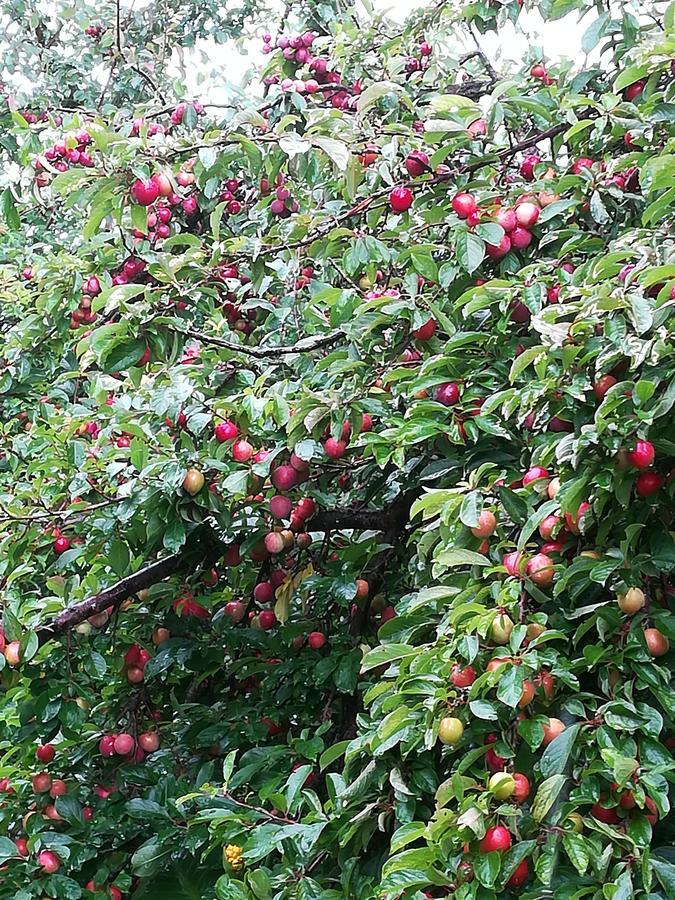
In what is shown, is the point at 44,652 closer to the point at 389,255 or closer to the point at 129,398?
the point at 129,398

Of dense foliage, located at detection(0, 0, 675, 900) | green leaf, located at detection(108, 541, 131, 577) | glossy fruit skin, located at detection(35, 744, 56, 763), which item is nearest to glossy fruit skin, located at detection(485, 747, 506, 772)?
dense foliage, located at detection(0, 0, 675, 900)

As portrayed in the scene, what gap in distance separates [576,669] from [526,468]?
0.42 metres

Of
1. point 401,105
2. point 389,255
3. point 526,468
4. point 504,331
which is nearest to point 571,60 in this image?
point 401,105

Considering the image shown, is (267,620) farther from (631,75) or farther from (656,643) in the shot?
(631,75)

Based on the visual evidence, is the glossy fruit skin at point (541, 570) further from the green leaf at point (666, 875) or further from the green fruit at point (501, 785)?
the green leaf at point (666, 875)

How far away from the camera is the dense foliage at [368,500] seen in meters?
1.28

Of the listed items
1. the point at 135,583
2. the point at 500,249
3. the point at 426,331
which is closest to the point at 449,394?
the point at 426,331

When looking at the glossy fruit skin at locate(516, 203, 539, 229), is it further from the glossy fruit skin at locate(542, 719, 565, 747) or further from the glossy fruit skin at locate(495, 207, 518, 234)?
the glossy fruit skin at locate(542, 719, 565, 747)

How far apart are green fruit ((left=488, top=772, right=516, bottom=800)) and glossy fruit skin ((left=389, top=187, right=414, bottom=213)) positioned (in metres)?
1.14

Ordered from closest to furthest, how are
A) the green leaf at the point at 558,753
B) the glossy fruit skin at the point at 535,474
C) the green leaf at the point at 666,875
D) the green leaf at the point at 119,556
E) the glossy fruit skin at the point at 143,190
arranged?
the green leaf at the point at 666,875
the green leaf at the point at 558,753
the glossy fruit skin at the point at 535,474
the glossy fruit skin at the point at 143,190
the green leaf at the point at 119,556

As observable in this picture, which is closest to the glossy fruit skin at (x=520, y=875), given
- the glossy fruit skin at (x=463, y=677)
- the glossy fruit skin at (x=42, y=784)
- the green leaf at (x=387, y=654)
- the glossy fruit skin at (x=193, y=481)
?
the glossy fruit skin at (x=463, y=677)

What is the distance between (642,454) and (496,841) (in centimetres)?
51

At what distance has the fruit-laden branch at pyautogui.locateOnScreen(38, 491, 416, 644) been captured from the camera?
194cm

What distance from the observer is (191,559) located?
2.11 meters
